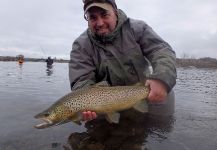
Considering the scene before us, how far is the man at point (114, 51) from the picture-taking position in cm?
507

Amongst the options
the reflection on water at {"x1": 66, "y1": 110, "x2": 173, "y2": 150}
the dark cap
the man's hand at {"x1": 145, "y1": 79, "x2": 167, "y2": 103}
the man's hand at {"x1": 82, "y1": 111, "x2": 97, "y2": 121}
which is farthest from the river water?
the dark cap

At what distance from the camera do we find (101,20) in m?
4.91

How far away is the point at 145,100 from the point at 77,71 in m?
1.30

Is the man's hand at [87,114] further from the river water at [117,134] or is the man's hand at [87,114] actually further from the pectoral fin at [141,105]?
the pectoral fin at [141,105]

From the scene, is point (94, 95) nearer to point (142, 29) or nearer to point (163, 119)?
point (142, 29)

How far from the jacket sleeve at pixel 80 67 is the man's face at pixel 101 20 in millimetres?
515

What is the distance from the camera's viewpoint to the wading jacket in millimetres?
5348

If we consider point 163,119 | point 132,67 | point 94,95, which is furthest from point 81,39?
point 163,119

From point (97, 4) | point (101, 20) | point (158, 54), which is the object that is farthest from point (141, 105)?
point (97, 4)

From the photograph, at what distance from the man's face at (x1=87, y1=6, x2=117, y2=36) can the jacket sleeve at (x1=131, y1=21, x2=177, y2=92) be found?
1.83 ft

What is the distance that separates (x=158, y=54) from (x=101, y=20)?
3.44 ft

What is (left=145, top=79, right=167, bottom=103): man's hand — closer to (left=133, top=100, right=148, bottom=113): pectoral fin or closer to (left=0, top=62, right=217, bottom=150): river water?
(left=133, top=100, right=148, bottom=113): pectoral fin

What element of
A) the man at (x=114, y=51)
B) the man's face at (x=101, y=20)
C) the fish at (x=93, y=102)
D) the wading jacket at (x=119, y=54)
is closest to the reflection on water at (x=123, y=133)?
the fish at (x=93, y=102)

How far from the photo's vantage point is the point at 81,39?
219 inches
